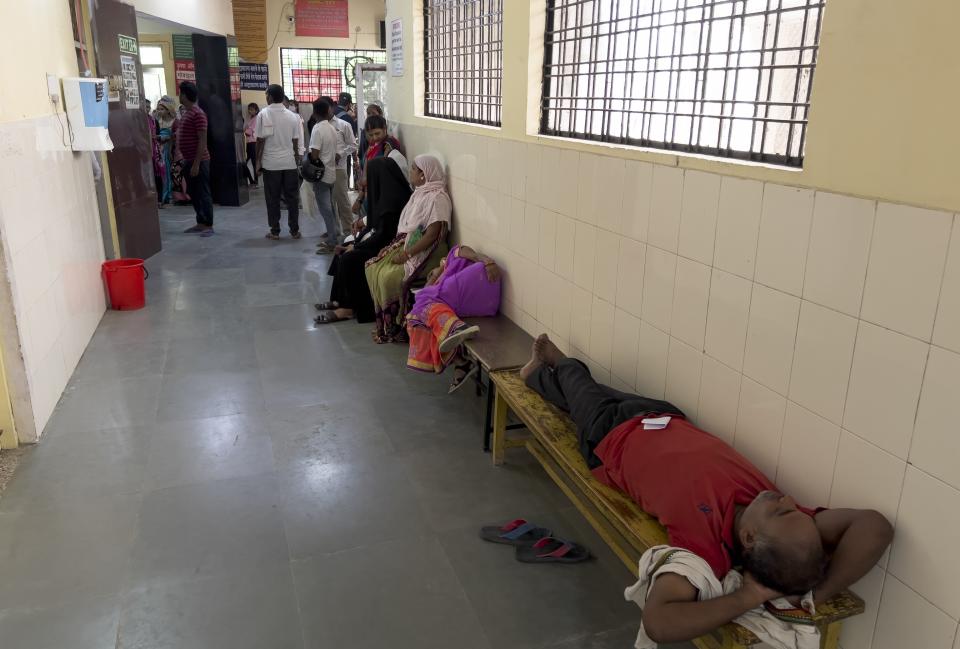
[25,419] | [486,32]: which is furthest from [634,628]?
[486,32]

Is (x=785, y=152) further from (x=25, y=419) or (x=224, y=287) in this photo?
(x=224, y=287)

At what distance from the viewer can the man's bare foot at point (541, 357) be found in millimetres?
3016

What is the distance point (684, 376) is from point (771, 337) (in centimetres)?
47

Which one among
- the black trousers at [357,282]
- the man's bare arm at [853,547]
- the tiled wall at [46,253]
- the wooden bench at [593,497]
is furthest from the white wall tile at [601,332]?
the tiled wall at [46,253]

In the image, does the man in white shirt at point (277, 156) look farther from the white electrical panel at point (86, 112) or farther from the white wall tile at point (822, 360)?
the white wall tile at point (822, 360)

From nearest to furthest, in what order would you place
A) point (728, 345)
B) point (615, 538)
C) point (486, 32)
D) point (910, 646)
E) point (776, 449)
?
point (910, 646) → point (776, 449) → point (728, 345) → point (615, 538) → point (486, 32)

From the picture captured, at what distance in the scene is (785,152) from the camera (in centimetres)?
209

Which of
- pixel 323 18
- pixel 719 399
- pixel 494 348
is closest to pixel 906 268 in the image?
pixel 719 399

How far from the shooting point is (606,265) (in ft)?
9.51

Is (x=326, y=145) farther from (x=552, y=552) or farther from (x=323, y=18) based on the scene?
(x=323, y=18)

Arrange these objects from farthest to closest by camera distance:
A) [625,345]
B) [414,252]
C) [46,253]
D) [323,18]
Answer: [323,18] < [414,252] < [46,253] < [625,345]

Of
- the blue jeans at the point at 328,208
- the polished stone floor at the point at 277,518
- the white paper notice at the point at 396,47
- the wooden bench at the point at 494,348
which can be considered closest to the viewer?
the polished stone floor at the point at 277,518

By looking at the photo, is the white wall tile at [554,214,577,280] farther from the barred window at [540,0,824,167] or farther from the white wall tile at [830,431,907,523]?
the white wall tile at [830,431,907,523]

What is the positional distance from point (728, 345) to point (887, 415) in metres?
0.58
